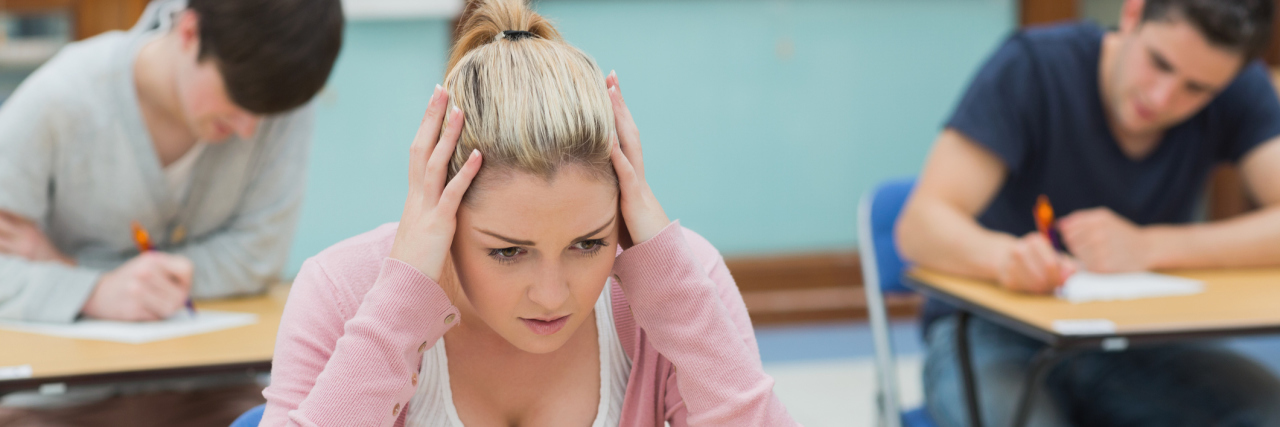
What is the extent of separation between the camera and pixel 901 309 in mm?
4297

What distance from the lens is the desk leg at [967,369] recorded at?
1.66 m

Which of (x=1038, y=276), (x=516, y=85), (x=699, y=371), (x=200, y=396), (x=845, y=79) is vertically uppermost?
(x=516, y=85)

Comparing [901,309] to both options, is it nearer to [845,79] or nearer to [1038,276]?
[845,79]

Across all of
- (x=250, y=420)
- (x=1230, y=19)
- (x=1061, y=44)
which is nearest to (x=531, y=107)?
(x=250, y=420)

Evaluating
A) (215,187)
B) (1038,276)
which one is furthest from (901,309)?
(215,187)

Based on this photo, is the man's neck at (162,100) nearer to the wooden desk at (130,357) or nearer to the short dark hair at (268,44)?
the short dark hair at (268,44)

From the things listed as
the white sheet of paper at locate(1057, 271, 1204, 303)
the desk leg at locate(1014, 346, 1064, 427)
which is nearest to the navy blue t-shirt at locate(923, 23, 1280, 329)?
the white sheet of paper at locate(1057, 271, 1204, 303)

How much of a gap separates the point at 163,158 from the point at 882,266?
1.40 meters

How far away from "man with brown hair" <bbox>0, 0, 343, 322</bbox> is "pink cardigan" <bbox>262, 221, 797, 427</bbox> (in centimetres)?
63

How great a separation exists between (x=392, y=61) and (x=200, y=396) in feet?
8.36

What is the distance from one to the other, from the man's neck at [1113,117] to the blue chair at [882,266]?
1.36 feet

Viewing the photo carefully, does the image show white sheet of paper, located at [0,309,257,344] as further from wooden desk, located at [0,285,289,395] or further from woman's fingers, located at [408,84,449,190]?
woman's fingers, located at [408,84,449,190]

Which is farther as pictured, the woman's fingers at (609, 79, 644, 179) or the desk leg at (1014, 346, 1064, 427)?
the desk leg at (1014, 346, 1064, 427)

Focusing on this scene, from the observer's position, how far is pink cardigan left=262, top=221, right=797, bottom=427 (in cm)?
95
